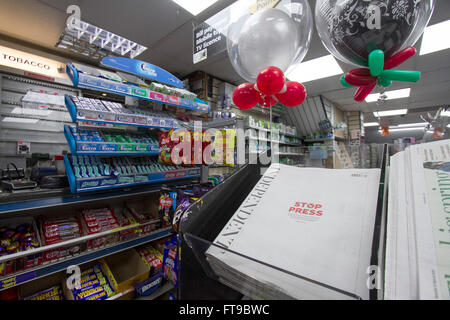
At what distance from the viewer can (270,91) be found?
1.00 m

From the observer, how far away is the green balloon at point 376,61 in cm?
73

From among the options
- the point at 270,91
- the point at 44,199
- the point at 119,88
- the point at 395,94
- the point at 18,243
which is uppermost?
the point at 395,94

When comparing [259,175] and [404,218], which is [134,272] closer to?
[259,175]

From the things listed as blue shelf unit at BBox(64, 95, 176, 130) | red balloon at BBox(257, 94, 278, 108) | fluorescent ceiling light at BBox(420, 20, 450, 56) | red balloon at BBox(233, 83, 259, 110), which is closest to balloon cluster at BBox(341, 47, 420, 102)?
red balloon at BBox(257, 94, 278, 108)

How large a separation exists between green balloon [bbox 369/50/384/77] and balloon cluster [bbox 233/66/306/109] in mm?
352

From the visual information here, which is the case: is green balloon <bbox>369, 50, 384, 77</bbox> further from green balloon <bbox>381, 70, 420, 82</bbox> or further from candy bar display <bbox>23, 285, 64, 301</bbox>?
candy bar display <bbox>23, 285, 64, 301</bbox>

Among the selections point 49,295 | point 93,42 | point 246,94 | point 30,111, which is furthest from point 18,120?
point 246,94

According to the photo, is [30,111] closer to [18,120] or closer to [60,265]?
[18,120]

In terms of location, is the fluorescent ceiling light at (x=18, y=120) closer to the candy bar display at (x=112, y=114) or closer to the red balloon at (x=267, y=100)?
the candy bar display at (x=112, y=114)

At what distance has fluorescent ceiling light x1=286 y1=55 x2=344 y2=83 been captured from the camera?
3586 millimetres

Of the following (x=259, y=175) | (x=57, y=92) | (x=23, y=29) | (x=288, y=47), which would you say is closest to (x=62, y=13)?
(x=23, y=29)

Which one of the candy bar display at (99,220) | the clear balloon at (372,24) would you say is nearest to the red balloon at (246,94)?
the clear balloon at (372,24)

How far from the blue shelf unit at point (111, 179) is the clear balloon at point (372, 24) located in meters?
1.66

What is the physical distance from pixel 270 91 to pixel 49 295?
2063 millimetres
